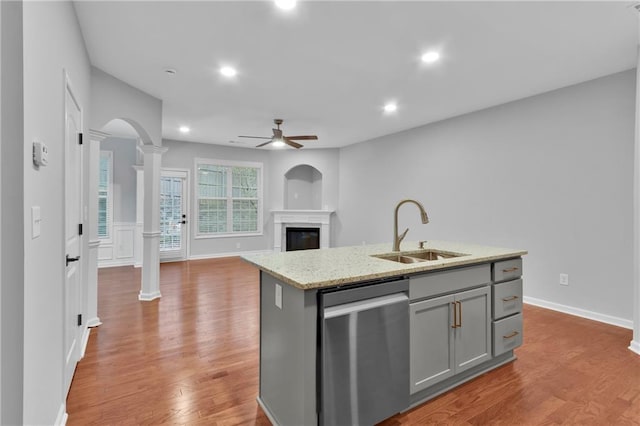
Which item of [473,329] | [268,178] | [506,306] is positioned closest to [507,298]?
[506,306]

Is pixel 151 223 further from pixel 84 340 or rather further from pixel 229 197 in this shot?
pixel 229 197

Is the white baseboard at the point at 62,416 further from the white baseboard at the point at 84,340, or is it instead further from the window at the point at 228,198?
the window at the point at 228,198

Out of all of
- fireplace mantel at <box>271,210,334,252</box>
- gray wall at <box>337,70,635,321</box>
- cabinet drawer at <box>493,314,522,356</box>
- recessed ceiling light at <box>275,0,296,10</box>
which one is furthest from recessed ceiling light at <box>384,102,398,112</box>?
fireplace mantel at <box>271,210,334,252</box>

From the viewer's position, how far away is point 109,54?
295cm

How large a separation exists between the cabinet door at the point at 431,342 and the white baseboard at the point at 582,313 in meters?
2.54

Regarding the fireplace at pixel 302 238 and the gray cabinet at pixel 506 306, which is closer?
the gray cabinet at pixel 506 306

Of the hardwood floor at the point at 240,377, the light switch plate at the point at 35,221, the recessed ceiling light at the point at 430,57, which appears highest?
the recessed ceiling light at the point at 430,57

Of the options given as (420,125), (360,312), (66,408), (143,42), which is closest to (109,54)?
(143,42)

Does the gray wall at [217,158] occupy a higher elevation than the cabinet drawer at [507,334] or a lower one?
higher

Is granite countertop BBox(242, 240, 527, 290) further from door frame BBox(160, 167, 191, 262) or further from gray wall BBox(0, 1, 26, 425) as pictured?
door frame BBox(160, 167, 191, 262)

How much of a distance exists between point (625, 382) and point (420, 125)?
4.27 metres

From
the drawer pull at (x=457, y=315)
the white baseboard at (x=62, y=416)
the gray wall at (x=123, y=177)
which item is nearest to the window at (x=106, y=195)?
the gray wall at (x=123, y=177)

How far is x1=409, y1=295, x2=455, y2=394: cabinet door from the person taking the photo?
1.90 metres

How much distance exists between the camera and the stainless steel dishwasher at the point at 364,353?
155 centimetres
